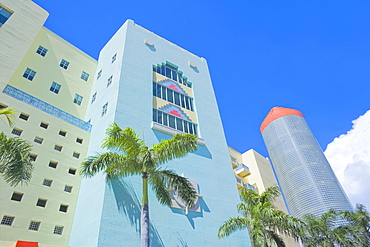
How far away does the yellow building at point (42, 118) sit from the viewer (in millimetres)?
17969

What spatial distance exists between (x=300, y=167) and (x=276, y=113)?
944 inches

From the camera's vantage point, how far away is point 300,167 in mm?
79938

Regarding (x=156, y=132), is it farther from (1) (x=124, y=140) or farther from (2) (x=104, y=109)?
(1) (x=124, y=140)

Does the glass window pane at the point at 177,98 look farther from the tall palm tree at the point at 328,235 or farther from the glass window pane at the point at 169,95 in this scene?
the tall palm tree at the point at 328,235

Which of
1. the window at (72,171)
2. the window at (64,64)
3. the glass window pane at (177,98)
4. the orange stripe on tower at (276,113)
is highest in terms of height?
the orange stripe on tower at (276,113)

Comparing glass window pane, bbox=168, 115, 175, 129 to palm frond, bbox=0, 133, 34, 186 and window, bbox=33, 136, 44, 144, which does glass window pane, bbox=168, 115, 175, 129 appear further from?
A: palm frond, bbox=0, 133, 34, 186

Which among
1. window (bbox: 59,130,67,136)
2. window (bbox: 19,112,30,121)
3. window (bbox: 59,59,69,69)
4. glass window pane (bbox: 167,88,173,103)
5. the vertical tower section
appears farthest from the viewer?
the vertical tower section

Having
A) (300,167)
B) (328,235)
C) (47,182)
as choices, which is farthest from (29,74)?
(300,167)

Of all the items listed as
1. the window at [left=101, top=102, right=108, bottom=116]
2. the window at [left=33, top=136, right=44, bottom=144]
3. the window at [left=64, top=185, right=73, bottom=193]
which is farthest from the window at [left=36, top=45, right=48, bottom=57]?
the window at [left=64, top=185, right=73, bottom=193]

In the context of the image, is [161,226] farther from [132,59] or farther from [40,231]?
[132,59]

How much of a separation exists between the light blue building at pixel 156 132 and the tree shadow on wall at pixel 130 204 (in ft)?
0.22

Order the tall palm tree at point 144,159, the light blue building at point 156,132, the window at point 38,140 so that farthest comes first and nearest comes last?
1. the window at point 38,140
2. the light blue building at point 156,132
3. the tall palm tree at point 144,159

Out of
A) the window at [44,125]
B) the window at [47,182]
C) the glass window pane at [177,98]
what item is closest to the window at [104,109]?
the window at [44,125]

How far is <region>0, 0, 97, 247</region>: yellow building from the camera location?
17969 millimetres
